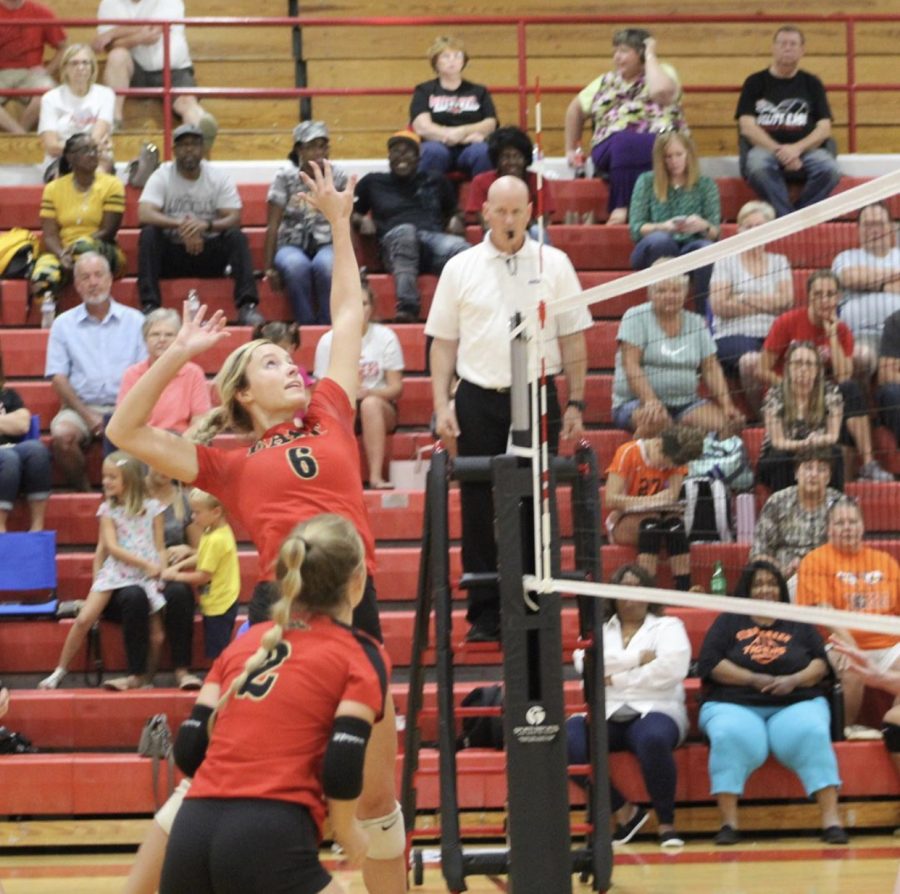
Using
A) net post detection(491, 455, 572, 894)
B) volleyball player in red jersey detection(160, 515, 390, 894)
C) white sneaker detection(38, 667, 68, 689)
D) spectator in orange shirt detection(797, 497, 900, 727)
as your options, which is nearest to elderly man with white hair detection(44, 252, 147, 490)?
white sneaker detection(38, 667, 68, 689)

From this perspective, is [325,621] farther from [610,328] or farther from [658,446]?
[610,328]

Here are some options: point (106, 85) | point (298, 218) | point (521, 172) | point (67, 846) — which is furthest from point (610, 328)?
point (106, 85)

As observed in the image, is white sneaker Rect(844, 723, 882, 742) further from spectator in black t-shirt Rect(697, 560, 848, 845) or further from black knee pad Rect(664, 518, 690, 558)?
black knee pad Rect(664, 518, 690, 558)

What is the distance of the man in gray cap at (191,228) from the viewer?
10.6 m

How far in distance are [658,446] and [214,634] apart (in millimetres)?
3148

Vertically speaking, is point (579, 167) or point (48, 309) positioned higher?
point (579, 167)

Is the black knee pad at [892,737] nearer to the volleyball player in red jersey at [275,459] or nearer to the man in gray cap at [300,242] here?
the volleyball player in red jersey at [275,459]

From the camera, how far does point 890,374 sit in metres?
6.42

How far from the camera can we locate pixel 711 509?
6668 millimetres

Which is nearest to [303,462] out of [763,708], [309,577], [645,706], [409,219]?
[309,577]

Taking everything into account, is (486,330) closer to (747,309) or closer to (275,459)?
(747,309)

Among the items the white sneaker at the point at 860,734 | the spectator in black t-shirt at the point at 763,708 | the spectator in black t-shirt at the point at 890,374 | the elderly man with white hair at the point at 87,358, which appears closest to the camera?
the spectator in black t-shirt at the point at 890,374

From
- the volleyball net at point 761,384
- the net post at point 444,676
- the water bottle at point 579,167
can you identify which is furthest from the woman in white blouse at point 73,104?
the net post at point 444,676

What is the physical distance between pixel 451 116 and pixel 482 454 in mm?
4555
